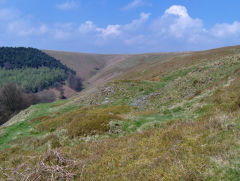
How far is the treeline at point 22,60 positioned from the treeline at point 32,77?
32.1ft

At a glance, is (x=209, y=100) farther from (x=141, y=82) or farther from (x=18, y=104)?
(x=18, y=104)

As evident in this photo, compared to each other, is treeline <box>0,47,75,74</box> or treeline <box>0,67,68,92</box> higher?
treeline <box>0,47,75,74</box>

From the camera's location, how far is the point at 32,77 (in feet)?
498

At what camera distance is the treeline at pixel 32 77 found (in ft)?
442

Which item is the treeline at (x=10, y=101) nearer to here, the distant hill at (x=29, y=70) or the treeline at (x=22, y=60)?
the distant hill at (x=29, y=70)

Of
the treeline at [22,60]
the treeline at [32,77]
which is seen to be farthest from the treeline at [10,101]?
the treeline at [22,60]

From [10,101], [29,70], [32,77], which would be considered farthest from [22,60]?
[10,101]

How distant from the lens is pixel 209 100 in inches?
590

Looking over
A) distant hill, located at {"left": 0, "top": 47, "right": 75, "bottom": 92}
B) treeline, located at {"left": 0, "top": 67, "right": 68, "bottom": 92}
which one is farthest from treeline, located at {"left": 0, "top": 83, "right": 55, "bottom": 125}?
distant hill, located at {"left": 0, "top": 47, "right": 75, "bottom": 92}

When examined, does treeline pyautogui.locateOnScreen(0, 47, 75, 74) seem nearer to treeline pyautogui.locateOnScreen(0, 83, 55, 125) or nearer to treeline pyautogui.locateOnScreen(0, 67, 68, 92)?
treeline pyautogui.locateOnScreen(0, 67, 68, 92)

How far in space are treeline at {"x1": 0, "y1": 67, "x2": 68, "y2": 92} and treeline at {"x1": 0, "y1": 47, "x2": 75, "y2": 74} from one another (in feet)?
32.1

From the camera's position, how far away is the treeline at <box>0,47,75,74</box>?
181 meters

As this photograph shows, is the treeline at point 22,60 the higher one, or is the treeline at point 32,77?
the treeline at point 22,60

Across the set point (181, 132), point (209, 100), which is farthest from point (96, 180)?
point (209, 100)
